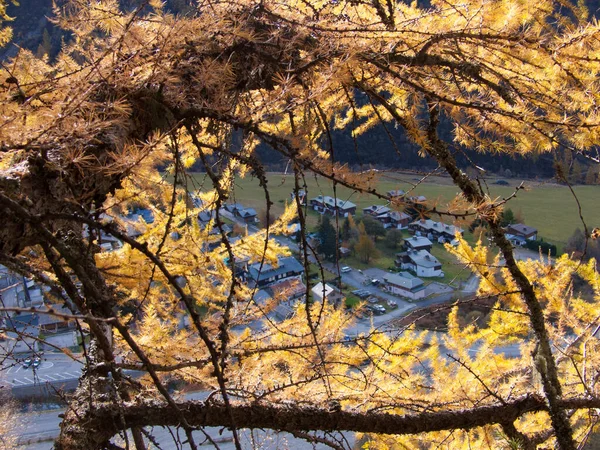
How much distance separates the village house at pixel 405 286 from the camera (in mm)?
18188

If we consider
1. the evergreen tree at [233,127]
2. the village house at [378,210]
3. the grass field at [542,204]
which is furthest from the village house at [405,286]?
the village house at [378,210]

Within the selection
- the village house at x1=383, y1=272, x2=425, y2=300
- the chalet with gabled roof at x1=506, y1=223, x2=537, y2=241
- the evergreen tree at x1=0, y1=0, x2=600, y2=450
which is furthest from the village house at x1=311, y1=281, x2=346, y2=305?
the chalet with gabled roof at x1=506, y1=223, x2=537, y2=241

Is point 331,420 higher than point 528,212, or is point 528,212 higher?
point 331,420

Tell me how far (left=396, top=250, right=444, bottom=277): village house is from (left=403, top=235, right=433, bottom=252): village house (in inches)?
22.2

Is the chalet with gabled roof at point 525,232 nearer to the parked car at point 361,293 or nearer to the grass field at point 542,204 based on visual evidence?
the grass field at point 542,204

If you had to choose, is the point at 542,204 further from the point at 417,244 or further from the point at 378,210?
the point at 378,210

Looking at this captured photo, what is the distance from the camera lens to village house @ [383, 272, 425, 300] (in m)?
18.2

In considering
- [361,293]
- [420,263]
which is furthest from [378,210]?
[420,263]

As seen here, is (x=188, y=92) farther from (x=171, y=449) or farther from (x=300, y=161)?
(x=171, y=449)

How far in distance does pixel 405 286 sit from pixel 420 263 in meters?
2.11

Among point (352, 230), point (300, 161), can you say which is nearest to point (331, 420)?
point (300, 161)

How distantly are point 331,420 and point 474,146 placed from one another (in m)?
1.11

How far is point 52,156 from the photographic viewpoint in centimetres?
93

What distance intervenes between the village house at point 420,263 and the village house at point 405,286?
0.70m
